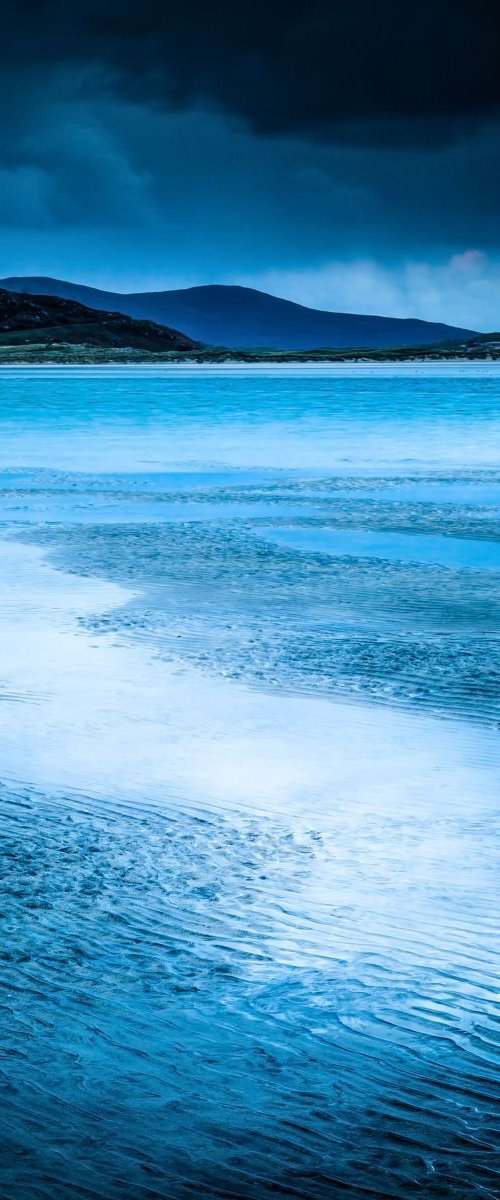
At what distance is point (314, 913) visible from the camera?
4.60 m

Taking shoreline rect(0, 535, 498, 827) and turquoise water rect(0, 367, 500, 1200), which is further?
shoreline rect(0, 535, 498, 827)

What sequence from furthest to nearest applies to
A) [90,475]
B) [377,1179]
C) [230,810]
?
1. [90,475]
2. [230,810]
3. [377,1179]

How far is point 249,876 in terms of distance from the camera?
494 centimetres

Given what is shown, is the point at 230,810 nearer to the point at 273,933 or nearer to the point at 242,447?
the point at 273,933

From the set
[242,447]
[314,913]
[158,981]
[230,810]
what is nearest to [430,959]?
[314,913]

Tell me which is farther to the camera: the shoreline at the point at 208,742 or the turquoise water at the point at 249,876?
the shoreline at the point at 208,742

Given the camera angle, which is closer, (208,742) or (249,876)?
(249,876)

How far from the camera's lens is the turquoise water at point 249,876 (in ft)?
10.8

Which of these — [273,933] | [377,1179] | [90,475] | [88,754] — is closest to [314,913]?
[273,933]

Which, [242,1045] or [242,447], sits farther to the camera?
[242,447]

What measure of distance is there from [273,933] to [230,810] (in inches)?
49.7

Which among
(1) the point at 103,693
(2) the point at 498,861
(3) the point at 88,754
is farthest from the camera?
(1) the point at 103,693

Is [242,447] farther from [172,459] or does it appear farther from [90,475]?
[90,475]

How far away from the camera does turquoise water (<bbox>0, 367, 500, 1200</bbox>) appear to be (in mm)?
3281
